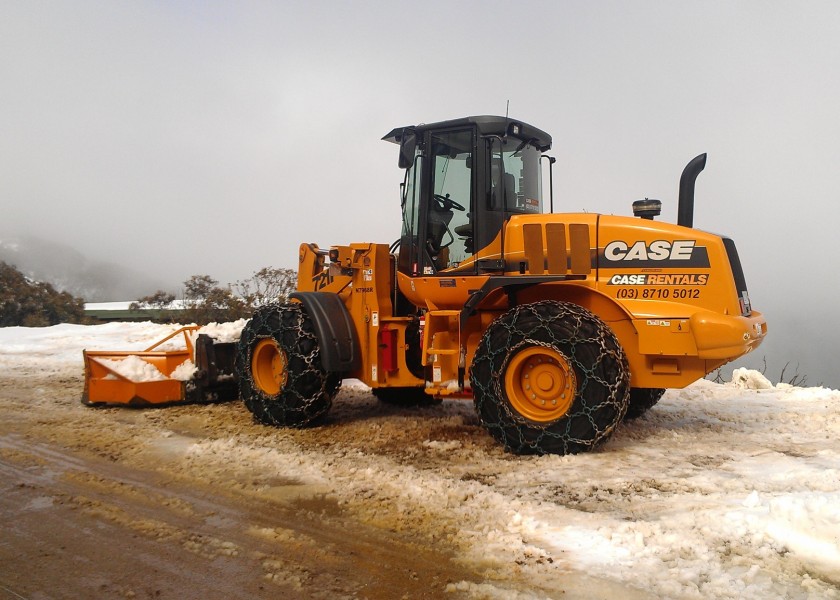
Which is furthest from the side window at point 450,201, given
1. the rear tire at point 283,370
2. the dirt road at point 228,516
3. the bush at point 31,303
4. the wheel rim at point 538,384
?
the bush at point 31,303

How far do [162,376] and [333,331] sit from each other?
95.7 inches

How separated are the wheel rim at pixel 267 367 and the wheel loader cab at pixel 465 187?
64.5 inches

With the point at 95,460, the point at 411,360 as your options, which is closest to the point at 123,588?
the point at 95,460

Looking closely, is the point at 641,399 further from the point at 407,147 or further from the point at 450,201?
the point at 407,147

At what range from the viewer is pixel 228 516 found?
160 inches

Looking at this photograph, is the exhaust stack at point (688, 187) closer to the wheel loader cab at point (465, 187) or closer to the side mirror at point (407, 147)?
the wheel loader cab at point (465, 187)

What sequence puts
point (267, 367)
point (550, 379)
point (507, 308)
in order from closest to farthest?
point (550, 379)
point (507, 308)
point (267, 367)

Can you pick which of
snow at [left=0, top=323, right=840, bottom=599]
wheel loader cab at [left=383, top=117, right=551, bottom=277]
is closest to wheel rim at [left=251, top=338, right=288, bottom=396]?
snow at [left=0, top=323, right=840, bottom=599]

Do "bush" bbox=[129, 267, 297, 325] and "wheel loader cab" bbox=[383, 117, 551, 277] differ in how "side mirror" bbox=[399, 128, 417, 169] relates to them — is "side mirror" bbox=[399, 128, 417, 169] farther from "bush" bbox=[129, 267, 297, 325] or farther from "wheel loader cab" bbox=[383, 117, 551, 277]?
"bush" bbox=[129, 267, 297, 325]

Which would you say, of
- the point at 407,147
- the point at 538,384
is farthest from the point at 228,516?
the point at 407,147

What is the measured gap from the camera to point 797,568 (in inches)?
117

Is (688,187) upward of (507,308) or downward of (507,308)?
upward

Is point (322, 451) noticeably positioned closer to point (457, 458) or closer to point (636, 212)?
point (457, 458)

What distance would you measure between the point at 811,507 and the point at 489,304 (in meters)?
3.02
